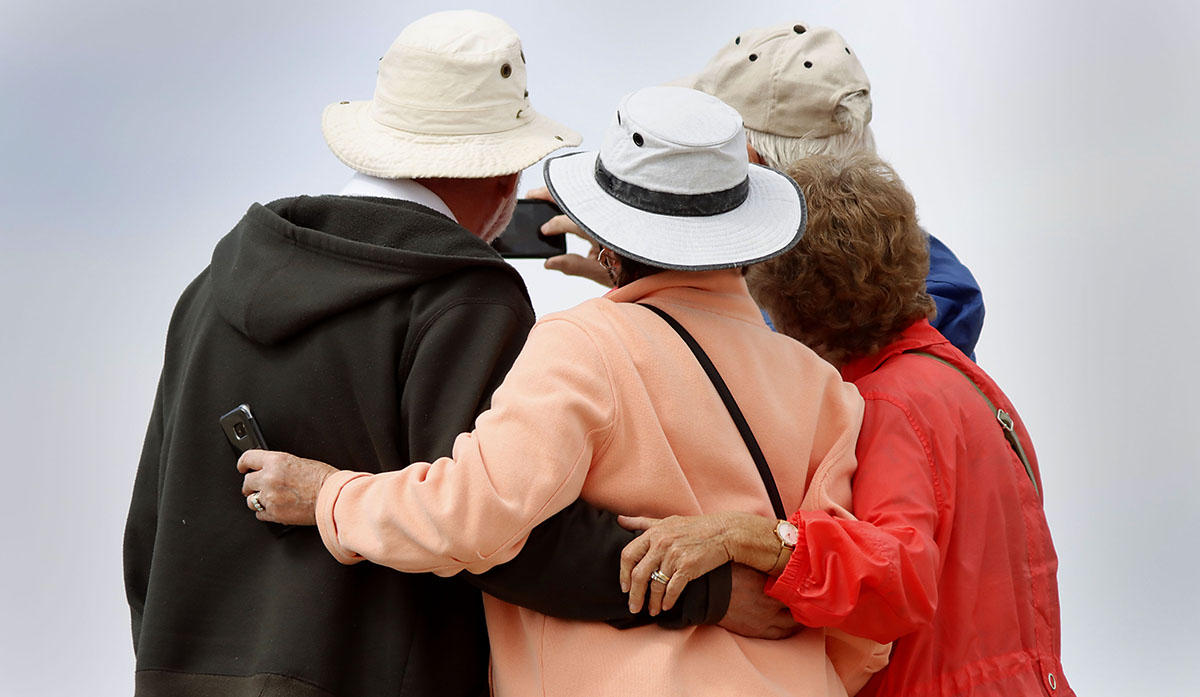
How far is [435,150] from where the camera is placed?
4.80 ft

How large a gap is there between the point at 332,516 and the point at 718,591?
42cm

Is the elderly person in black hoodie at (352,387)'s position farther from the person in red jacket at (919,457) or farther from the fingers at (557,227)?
the fingers at (557,227)

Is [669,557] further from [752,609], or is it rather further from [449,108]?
[449,108]

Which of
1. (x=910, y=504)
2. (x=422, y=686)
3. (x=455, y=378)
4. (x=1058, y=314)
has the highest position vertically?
(x=455, y=378)

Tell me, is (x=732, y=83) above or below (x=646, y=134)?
below

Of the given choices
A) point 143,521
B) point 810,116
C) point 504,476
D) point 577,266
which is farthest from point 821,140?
point 143,521

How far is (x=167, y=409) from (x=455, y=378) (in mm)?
484

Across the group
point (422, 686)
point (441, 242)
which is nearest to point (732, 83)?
point (441, 242)

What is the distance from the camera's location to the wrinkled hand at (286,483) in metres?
1.33

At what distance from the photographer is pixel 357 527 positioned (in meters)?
1.23

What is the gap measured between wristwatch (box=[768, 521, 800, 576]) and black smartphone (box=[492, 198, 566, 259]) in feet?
2.52

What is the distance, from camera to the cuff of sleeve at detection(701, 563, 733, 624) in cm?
126

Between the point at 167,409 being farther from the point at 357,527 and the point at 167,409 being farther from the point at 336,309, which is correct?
the point at 357,527

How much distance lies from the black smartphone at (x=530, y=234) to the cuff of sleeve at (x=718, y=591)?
2.55 feet
